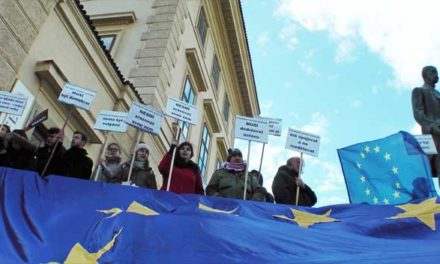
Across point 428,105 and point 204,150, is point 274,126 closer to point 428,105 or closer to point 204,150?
point 428,105

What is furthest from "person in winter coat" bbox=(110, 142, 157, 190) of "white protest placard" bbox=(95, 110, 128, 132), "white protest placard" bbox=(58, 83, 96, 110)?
"white protest placard" bbox=(58, 83, 96, 110)

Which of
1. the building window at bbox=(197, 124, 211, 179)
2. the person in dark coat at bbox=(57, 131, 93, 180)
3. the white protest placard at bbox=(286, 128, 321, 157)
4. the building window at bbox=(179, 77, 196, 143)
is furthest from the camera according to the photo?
the building window at bbox=(197, 124, 211, 179)

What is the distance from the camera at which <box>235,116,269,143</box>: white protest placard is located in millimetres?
6785

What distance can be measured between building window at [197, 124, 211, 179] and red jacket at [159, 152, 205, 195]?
31.8 ft

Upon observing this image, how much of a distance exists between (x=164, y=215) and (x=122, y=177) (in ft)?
6.24

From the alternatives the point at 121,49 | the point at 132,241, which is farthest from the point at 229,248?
the point at 121,49

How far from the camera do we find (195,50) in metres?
14.8

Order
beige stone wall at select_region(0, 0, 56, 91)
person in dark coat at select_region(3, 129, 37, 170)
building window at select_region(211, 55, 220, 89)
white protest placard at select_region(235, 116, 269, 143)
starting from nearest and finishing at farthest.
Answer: person in dark coat at select_region(3, 129, 37, 170) < white protest placard at select_region(235, 116, 269, 143) < beige stone wall at select_region(0, 0, 56, 91) < building window at select_region(211, 55, 220, 89)

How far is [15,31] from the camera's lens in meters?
7.63

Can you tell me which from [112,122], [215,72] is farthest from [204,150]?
[112,122]

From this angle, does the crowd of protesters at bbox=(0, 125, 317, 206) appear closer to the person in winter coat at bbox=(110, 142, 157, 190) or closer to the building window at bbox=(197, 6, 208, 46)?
the person in winter coat at bbox=(110, 142, 157, 190)

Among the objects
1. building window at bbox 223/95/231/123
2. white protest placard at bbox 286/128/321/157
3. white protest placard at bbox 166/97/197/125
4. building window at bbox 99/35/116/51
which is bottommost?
white protest placard at bbox 286/128/321/157

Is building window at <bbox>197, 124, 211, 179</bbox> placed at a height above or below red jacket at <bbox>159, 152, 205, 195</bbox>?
above

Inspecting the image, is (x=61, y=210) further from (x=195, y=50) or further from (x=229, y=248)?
(x=195, y=50)
